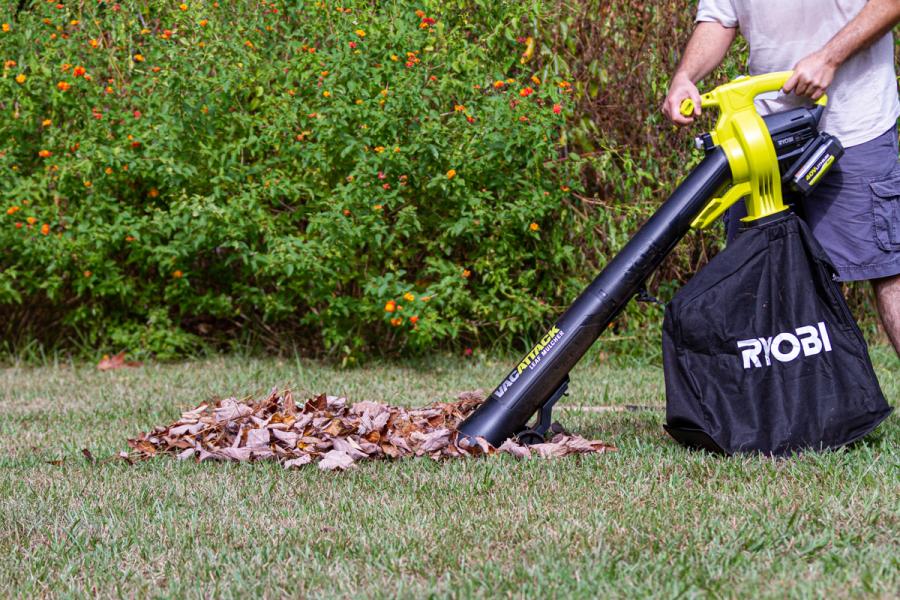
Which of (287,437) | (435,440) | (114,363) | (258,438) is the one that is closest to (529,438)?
(435,440)

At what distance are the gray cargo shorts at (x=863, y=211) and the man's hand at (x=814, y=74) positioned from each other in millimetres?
241

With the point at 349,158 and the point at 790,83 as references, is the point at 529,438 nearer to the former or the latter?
the point at 790,83

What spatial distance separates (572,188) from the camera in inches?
231

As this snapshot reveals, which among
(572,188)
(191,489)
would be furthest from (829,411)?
(572,188)

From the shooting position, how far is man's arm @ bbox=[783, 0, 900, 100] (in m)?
3.07

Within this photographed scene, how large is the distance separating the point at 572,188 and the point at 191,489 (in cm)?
331

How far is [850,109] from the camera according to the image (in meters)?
3.26

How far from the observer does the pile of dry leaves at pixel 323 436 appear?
3.44 metres

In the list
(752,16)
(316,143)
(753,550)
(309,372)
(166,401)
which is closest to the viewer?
(753,550)

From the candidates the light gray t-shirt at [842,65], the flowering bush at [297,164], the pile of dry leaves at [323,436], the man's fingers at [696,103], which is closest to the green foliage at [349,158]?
the flowering bush at [297,164]

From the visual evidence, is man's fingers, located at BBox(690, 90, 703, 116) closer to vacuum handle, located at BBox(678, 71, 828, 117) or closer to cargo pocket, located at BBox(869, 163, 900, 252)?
vacuum handle, located at BBox(678, 71, 828, 117)

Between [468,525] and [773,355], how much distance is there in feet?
3.55

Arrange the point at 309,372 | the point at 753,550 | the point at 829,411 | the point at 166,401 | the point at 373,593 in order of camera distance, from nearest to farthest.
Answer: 1. the point at 373,593
2. the point at 753,550
3. the point at 829,411
4. the point at 166,401
5. the point at 309,372

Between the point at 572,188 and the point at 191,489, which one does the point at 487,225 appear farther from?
the point at 191,489
